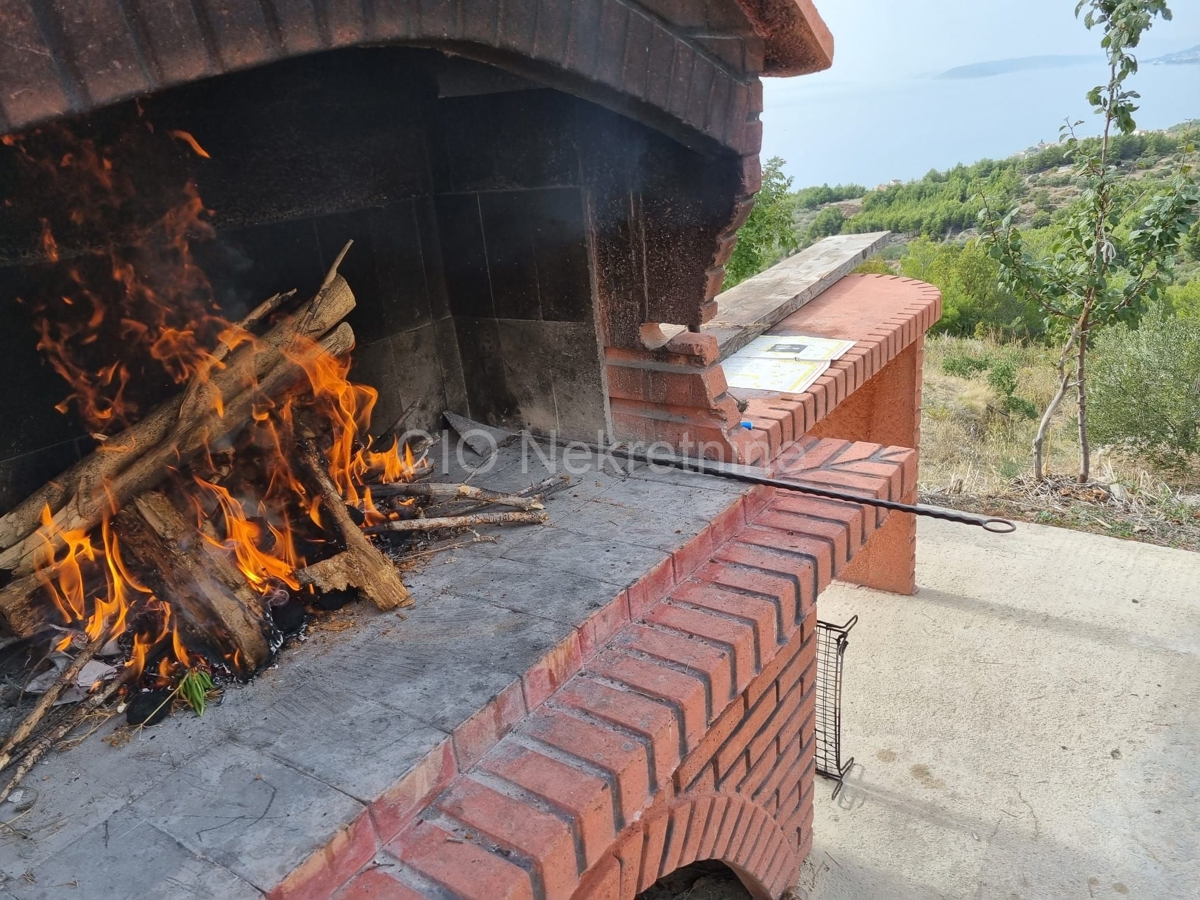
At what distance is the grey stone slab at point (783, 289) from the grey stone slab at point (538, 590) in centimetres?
225

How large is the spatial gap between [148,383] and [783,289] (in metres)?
3.95

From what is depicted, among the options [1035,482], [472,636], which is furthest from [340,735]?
[1035,482]

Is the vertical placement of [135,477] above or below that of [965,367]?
above

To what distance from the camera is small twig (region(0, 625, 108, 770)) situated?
68.1 inches

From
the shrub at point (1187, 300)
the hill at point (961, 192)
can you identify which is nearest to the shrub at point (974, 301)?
the hill at point (961, 192)

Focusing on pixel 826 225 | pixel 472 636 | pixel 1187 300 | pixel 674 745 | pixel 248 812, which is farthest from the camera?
pixel 826 225

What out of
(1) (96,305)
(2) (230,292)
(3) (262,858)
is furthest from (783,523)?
(1) (96,305)

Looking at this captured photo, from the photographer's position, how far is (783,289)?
17.5 ft

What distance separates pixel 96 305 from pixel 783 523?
2.17 meters

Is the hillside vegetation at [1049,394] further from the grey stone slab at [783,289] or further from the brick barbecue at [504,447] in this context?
the brick barbecue at [504,447]

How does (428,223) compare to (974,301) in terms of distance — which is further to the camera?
(974,301)

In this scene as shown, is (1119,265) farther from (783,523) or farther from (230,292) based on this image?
(230,292)

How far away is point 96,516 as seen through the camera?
210 cm

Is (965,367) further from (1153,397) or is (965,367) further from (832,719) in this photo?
(832,719)
